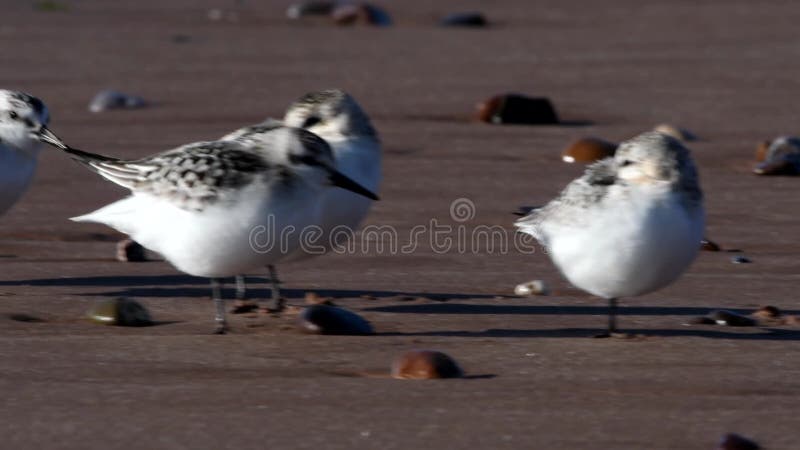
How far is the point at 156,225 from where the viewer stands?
5.26 meters

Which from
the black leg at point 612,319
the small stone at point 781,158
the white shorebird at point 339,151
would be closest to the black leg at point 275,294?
the white shorebird at point 339,151

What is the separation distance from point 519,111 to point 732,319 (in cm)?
389

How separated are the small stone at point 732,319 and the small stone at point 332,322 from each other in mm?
1231

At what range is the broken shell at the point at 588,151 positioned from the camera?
809cm

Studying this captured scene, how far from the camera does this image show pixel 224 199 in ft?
16.7

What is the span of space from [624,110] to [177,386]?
5.56m

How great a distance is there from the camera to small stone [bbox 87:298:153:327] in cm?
526

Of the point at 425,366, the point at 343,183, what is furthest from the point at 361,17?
the point at 425,366

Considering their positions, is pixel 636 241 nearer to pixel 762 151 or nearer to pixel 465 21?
pixel 762 151

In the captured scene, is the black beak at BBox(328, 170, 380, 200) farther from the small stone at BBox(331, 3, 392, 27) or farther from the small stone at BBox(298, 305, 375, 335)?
the small stone at BBox(331, 3, 392, 27)

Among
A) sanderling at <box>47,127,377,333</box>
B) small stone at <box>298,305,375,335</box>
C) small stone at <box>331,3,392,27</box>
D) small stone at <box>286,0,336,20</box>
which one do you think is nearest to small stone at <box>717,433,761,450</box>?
small stone at <box>298,305,375,335</box>

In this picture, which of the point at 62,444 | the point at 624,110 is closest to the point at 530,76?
the point at 624,110

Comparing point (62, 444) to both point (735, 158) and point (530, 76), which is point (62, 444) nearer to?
point (735, 158)

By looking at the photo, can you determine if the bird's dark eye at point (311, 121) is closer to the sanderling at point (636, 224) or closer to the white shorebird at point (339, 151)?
the white shorebird at point (339, 151)
